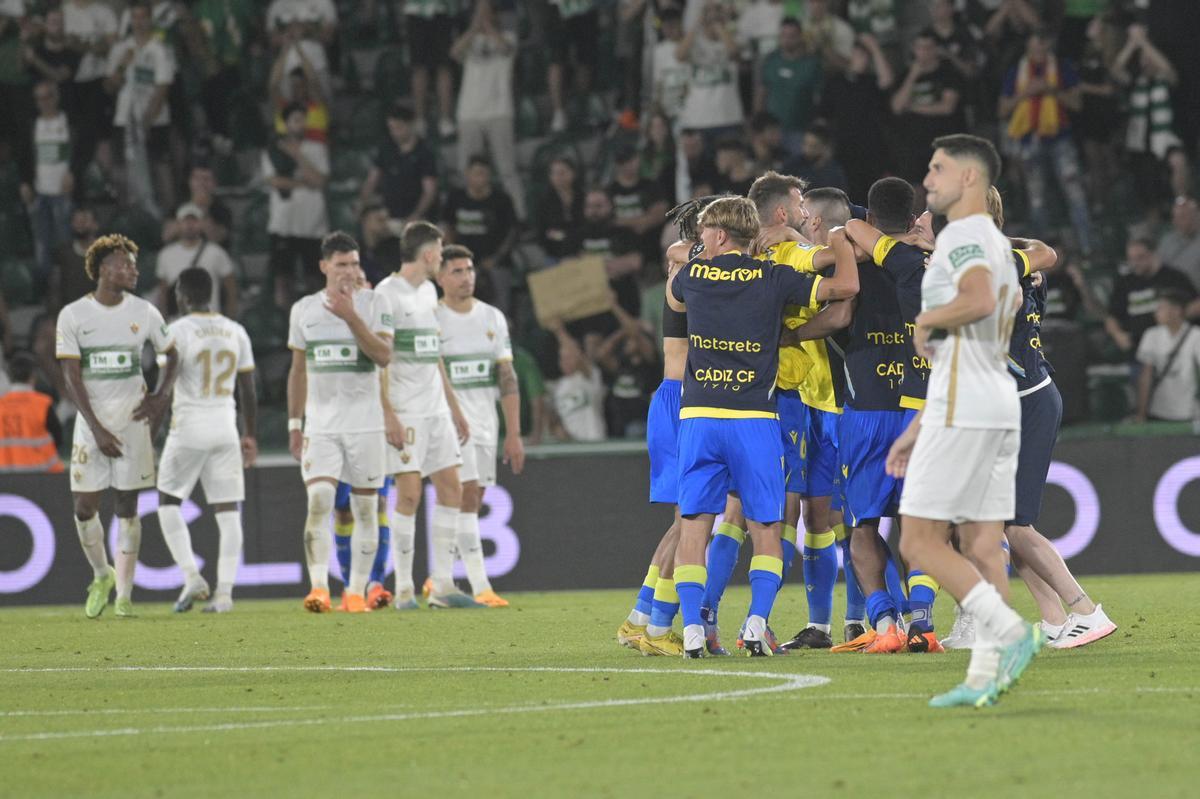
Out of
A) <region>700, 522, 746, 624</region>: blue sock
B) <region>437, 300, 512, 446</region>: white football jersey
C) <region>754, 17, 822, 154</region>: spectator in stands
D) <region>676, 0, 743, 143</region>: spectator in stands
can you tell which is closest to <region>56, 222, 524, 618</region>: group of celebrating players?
<region>437, 300, 512, 446</region>: white football jersey

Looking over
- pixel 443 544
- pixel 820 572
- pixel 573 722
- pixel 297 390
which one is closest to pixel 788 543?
pixel 820 572

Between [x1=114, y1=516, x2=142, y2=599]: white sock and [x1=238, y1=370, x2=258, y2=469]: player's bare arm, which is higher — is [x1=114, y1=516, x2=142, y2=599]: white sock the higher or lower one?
the lower one

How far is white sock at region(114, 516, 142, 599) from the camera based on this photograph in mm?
14789

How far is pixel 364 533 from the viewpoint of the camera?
14.6 meters

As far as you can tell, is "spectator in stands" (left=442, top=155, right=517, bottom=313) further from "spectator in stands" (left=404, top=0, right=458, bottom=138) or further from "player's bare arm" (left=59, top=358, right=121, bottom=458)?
"player's bare arm" (left=59, top=358, right=121, bottom=458)

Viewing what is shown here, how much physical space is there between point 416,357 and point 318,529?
5.07 ft

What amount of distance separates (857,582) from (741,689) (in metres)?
2.56

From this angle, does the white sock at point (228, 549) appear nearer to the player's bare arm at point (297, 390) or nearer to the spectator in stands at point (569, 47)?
the player's bare arm at point (297, 390)

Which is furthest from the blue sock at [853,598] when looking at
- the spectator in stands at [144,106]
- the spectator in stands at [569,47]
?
the spectator in stands at [144,106]

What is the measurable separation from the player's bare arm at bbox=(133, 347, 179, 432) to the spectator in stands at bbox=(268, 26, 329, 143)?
7294 millimetres

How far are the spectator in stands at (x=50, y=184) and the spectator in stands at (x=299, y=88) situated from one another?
8.08 ft

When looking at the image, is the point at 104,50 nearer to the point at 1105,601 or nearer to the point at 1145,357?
the point at 1145,357

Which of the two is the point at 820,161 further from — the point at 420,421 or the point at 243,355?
the point at 243,355

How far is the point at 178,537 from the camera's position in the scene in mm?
14945
